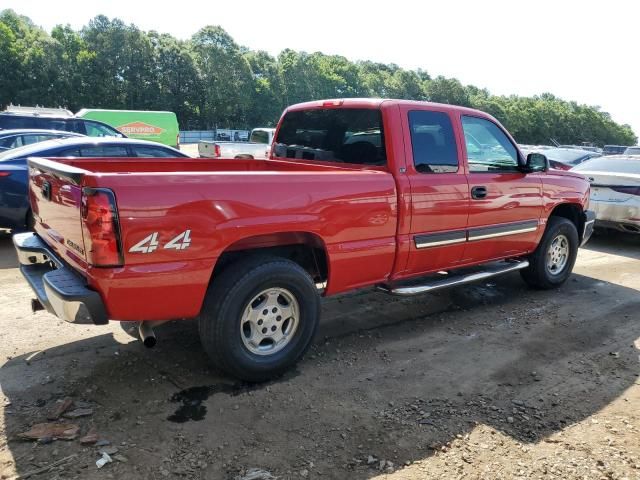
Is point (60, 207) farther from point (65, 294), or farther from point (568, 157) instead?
point (568, 157)

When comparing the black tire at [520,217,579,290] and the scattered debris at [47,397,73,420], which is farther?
the black tire at [520,217,579,290]

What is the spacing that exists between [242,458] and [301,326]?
1151 mm

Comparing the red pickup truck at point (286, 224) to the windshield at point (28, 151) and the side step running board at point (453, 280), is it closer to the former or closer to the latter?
the side step running board at point (453, 280)

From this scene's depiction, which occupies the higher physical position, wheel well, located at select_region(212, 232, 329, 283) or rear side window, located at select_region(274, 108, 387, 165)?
rear side window, located at select_region(274, 108, 387, 165)

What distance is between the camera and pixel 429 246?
4.55 metres

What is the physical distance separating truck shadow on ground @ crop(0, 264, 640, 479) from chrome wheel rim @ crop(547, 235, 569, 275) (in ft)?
3.70


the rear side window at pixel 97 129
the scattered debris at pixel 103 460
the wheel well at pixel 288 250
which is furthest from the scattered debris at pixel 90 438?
the rear side window at pixel 97 129

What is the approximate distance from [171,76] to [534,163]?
193 feet

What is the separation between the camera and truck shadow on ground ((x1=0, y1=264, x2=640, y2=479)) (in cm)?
288

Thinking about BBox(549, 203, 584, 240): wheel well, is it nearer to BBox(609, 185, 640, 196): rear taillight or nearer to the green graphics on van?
BBox(609, 185, 640, 196): rear taillight

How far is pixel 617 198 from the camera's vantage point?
854 cm

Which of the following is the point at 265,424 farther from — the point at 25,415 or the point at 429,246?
the point at 429,246

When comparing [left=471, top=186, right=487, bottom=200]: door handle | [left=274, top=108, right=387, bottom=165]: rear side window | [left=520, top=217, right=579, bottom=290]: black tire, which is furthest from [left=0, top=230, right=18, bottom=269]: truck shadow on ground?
[left=520, top=217, right=579, bottom=290]: black tire

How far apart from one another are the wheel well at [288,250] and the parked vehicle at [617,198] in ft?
21.3
